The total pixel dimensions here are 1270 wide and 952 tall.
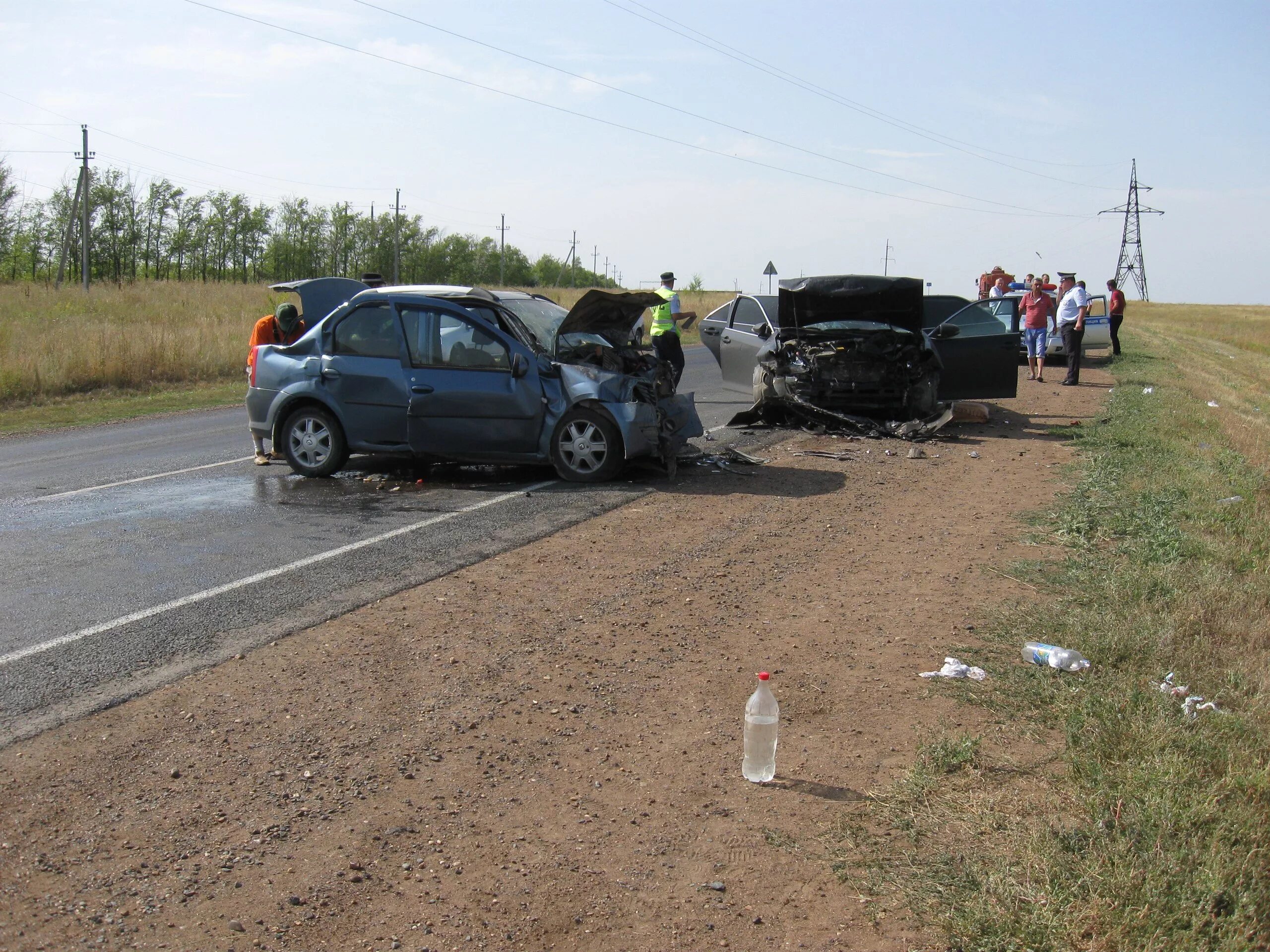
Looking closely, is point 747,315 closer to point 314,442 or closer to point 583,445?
point 583,445

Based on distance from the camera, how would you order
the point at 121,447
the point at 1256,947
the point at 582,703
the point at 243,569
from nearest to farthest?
the point at 1256,947 < the point at 582,703 < the point at 243,569 < the point at 121,447

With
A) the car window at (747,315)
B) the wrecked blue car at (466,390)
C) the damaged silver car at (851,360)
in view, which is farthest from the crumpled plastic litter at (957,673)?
the car window at (747,315)

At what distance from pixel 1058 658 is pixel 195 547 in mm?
5664

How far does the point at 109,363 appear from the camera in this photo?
2055cm

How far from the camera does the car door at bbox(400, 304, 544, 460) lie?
9898 mm

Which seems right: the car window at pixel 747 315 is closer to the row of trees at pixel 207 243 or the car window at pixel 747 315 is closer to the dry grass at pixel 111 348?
the dry grass at pixel 111 348

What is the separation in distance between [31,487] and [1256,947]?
1024 centimetres

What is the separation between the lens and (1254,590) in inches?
244

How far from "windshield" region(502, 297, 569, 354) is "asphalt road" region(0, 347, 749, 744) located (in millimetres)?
1326

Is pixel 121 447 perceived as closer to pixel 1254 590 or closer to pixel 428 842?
pixel 428 842

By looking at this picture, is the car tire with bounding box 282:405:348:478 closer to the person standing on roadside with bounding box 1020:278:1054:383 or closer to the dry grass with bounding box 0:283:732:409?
the dry grass with bounding box 0:283:732:409

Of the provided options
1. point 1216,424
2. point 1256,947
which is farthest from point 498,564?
point 1216,424

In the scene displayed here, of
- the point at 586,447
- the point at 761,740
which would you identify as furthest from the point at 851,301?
the point at 761,740

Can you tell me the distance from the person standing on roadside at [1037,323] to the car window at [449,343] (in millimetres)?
13694
